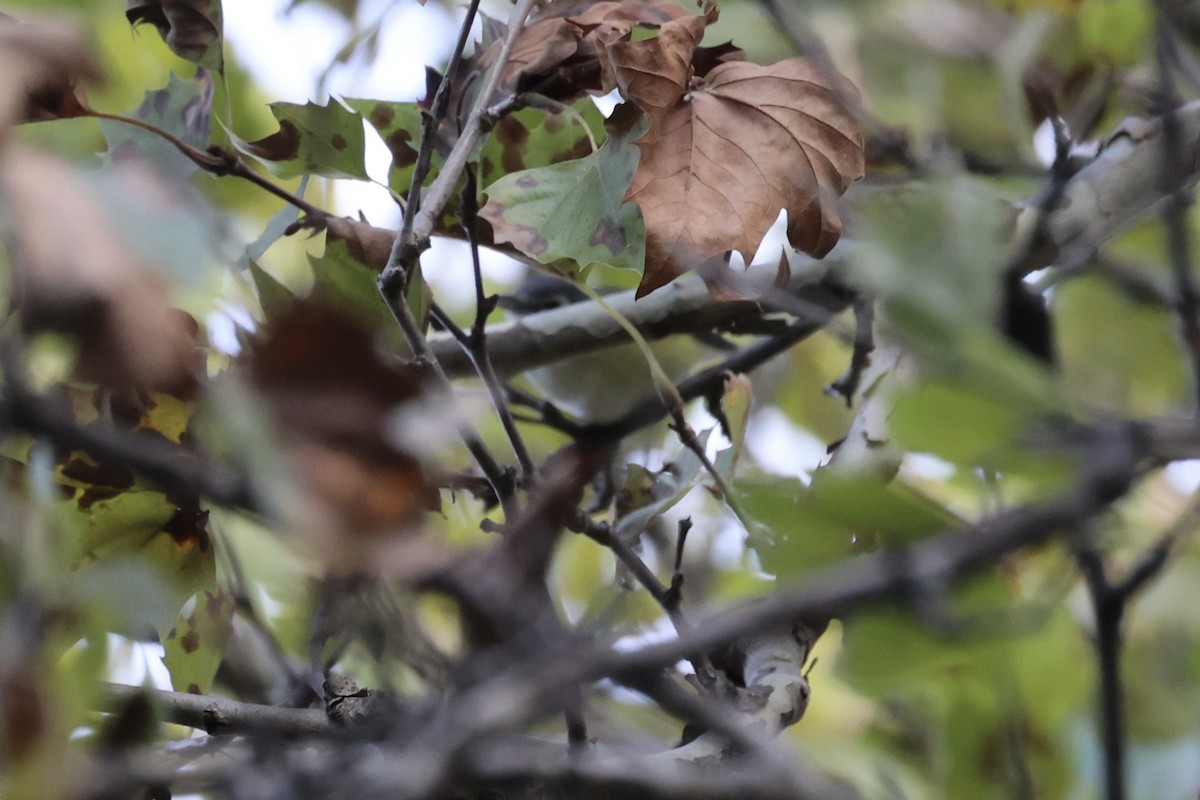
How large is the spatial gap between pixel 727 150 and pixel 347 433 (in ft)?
1.35

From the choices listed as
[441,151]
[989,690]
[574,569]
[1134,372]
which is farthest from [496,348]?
[1134,372]

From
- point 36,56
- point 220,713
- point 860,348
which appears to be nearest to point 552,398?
point 860,348

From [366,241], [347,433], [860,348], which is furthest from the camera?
[860,348]

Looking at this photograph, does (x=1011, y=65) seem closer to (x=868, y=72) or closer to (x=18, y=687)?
(x=868, y=72)

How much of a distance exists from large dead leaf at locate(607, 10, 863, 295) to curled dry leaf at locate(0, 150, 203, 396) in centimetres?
34

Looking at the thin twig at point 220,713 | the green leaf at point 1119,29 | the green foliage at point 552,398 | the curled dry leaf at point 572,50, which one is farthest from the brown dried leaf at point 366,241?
the green leaf at point 1119,29

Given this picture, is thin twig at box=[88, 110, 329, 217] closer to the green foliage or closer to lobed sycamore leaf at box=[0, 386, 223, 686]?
the green foliage

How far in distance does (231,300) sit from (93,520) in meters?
0.13

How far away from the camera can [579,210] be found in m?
0.61

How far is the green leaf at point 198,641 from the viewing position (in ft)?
1.99

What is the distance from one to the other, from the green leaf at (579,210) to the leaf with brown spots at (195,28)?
7.8 inches

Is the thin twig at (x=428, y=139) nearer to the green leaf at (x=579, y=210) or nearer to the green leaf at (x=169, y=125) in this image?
the green leaf at (x=579, y=210)

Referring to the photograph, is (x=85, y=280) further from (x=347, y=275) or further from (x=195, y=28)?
(x=195, y=28)

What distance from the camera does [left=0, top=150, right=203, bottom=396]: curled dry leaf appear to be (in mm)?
249
